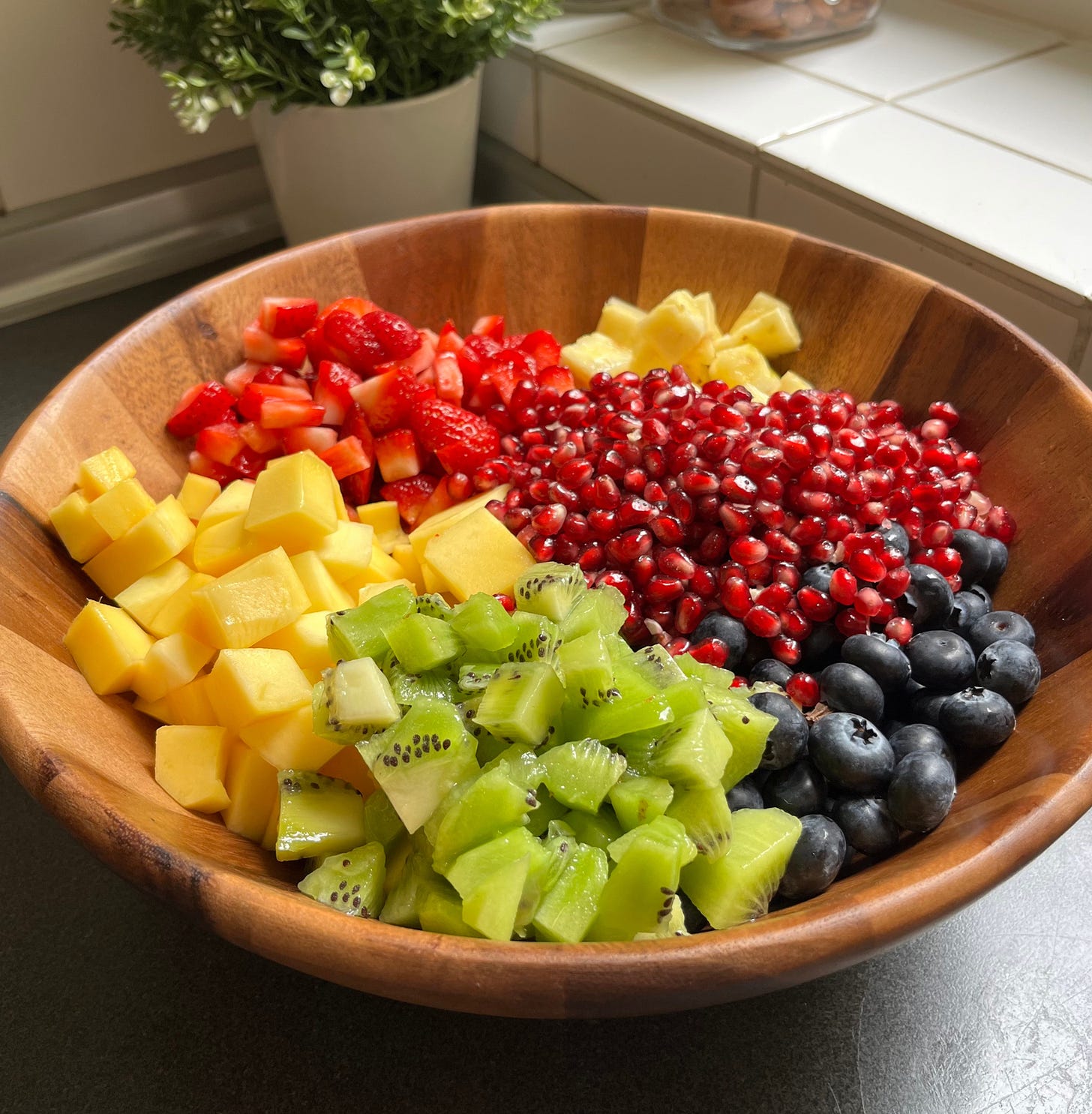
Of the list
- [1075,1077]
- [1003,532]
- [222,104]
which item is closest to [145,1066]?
[1075,1077]

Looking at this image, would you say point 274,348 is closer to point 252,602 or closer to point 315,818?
point 252,602

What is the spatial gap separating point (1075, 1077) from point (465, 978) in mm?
526

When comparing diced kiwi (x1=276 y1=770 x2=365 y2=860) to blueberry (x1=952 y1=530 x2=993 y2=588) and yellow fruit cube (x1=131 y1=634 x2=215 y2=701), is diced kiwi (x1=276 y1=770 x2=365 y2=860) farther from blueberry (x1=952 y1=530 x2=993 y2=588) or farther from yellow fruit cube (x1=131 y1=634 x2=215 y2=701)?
blueberry (x1=952 y1=530 x2=993 y2=588)

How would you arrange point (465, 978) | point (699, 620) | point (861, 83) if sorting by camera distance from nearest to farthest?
point (465, 978)
point (699, 620)
point (861, 83)

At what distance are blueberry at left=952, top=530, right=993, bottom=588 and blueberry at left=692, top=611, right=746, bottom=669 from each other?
0.23 meters

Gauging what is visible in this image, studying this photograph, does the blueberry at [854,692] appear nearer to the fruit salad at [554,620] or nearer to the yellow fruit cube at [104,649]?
the fruit salad at [554,620]

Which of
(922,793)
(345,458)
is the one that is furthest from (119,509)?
(922,793)

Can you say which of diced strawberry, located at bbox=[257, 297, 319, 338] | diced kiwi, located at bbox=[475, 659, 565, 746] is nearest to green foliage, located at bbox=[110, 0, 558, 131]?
diced strawberry, located at bbox=[257, 297, 319, 338]

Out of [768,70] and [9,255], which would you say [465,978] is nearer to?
[768,70]

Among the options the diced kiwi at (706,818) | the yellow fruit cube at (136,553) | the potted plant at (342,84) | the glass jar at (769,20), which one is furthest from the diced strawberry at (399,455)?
the glass jar at (769,20)

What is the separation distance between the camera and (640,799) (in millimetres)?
712

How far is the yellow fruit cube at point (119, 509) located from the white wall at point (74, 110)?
1.00m

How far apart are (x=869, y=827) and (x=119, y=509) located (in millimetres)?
725

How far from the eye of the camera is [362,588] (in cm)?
100
